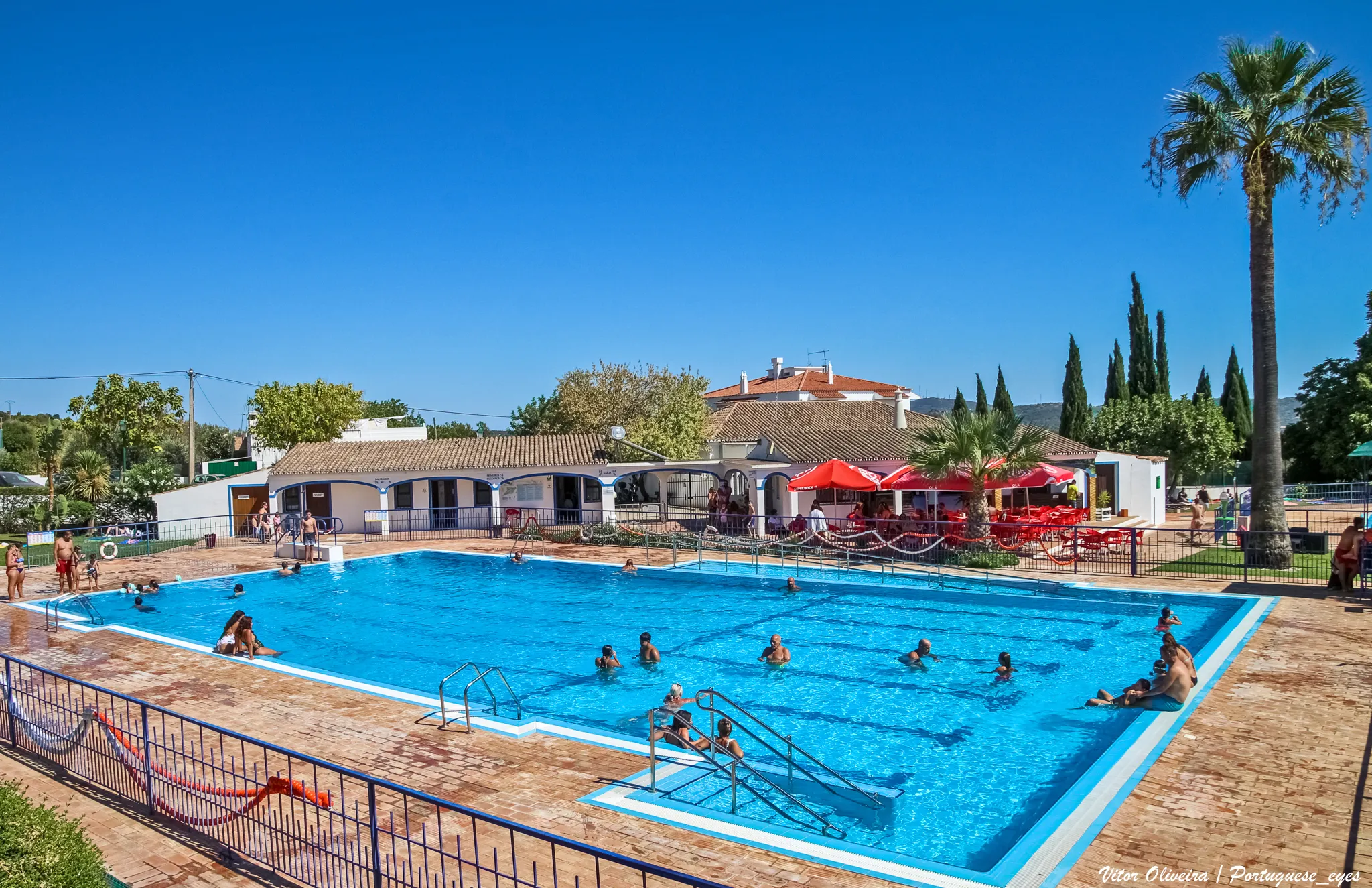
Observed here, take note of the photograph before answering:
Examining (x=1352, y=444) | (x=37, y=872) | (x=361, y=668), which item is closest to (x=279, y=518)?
(x=361, y=668)

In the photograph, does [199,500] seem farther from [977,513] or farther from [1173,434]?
[1173,434]

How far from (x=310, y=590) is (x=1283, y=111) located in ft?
87.7

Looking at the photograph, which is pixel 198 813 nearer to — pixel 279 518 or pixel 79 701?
pixel 79 701

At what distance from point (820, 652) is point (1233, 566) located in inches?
403

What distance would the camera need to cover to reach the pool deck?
7090 mm

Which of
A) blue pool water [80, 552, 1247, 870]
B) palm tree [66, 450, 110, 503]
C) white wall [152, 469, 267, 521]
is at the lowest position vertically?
blue pool water [80, 552, 1247, 870]

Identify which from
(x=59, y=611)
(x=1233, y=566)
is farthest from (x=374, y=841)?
(x=1233, y=566)

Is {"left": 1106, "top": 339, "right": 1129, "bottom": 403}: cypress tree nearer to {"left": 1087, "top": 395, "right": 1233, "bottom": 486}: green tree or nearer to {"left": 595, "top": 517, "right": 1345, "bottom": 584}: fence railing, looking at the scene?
{"left": 1087, "top": 395, "right": 1233, "bottom": 486}: green tree

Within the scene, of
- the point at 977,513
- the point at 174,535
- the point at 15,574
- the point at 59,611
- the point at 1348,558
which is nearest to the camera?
the point at 1348,558

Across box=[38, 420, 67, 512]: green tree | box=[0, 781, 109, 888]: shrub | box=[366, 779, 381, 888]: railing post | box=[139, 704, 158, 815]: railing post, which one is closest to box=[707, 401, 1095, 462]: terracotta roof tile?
box=[139, 704, 158, 815]: railing post

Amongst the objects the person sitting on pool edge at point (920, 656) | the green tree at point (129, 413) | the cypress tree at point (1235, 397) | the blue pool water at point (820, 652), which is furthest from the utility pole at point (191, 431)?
the cypress tree at point (1235, 397)

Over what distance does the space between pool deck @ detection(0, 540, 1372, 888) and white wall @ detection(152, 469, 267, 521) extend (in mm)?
22690

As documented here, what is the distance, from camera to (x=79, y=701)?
1191cm

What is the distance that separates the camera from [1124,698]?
40.6 ft
